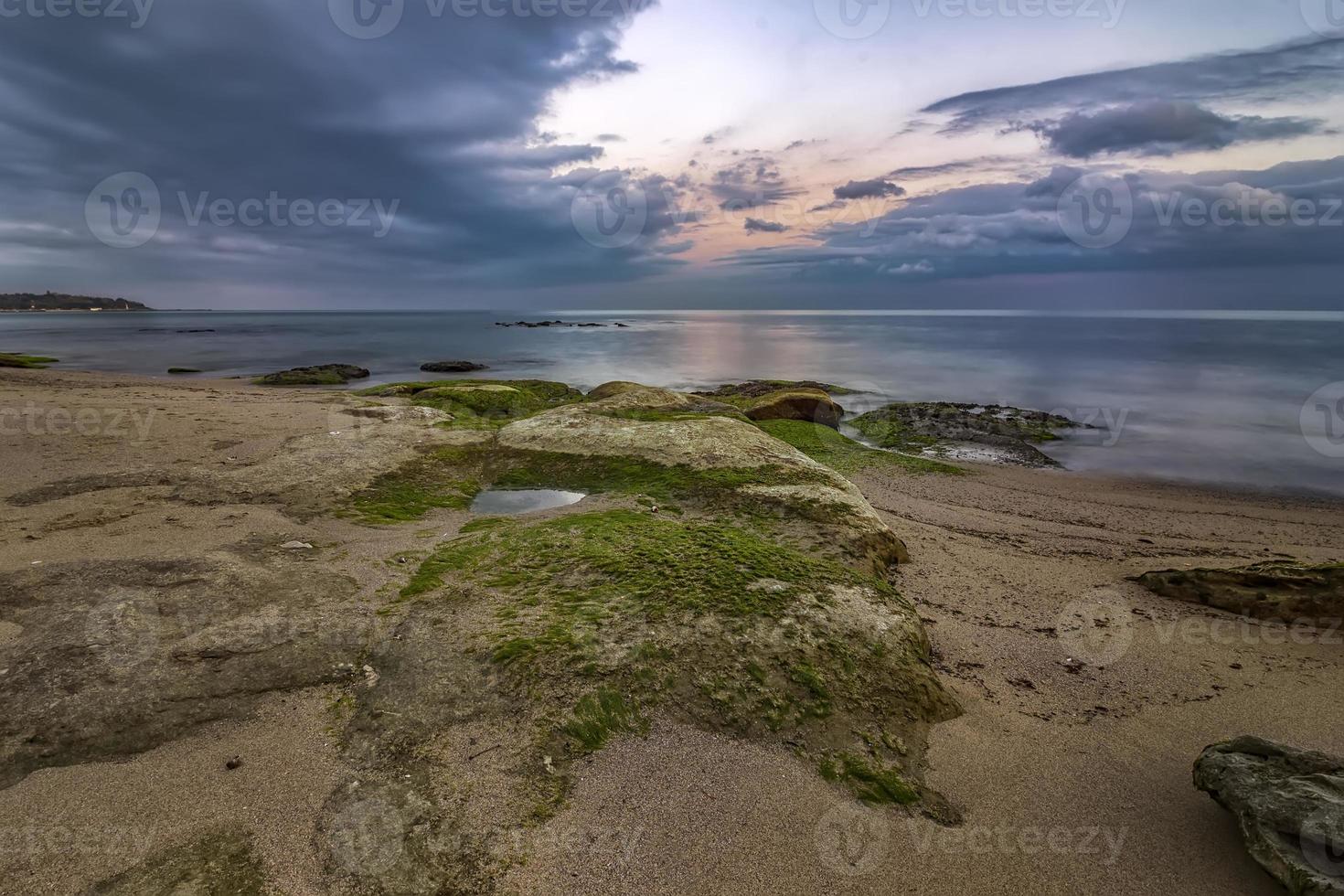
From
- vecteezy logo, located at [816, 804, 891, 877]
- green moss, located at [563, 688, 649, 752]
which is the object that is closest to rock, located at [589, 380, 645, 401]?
green moss, located at [563, 688, 649, 752]

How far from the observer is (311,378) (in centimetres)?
4647

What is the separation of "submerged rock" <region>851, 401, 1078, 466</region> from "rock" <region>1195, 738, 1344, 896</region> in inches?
867

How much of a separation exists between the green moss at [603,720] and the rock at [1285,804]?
5.05 meters

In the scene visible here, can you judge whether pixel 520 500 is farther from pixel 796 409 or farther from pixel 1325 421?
pixel 1325 421

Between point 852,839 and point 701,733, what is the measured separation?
62.4 inches

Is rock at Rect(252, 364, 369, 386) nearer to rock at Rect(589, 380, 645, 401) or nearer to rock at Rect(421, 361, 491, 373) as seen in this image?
rock at Rect(421, 361, 491, 373)

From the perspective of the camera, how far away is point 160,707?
566cm

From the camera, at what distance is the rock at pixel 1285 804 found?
14.3ft

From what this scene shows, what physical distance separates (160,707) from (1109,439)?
3659 centimetres

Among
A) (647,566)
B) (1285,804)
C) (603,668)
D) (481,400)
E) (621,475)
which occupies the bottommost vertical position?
(1285,804)

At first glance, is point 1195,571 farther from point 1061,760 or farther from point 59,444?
point 59,444

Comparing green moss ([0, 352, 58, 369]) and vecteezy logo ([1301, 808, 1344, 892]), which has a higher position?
green moss ([0, 352, 58, 369])

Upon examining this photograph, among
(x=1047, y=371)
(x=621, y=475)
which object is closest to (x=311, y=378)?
(x=621, y=475)

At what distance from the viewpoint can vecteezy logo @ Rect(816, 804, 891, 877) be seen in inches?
191
